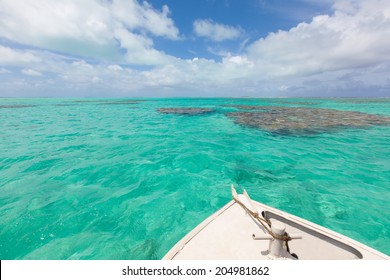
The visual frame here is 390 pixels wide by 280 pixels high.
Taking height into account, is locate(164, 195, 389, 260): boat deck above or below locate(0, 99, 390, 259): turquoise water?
above

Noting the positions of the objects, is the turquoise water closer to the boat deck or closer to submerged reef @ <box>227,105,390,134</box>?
the boat deck

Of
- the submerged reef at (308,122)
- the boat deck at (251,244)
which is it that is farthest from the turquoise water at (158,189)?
the submerged reef at (308,122)

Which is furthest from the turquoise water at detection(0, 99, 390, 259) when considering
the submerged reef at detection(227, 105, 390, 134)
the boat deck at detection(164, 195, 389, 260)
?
the submerged reef at detection(227, 105, 390, 134)

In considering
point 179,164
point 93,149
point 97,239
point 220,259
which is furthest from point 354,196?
point 93,149

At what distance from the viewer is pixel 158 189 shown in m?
10.4

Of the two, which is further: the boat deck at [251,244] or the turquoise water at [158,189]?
the turquoise water at [158,189]

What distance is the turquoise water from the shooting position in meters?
6.89

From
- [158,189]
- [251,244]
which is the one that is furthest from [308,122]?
[251,244]

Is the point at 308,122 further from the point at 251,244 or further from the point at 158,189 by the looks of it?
the point at 251,244

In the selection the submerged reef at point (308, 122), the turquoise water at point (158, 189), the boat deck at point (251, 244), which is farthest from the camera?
the submerged reef at point (308, 122)

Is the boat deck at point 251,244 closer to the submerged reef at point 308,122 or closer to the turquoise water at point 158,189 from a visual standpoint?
the turquoise water at point 158,189

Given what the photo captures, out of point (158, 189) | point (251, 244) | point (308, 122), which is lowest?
point (158, 189)

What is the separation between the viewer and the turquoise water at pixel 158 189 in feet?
22.6

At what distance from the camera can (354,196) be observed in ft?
30.7
